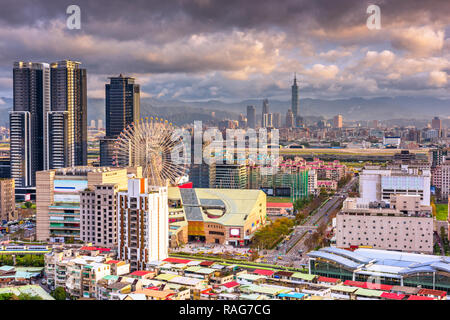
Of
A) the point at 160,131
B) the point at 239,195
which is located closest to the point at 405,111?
the point at 239,195

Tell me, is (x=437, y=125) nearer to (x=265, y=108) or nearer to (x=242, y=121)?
(x=265, y=108)

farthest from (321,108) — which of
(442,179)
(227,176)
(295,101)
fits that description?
(442,179)

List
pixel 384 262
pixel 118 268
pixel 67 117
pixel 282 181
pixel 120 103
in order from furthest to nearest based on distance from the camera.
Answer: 1. pixel 120 103
2. pixel 67 117
3. pixel 282 181
4. pixel 384 262
5. pixel 118 268

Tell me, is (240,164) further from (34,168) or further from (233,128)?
(34,168)

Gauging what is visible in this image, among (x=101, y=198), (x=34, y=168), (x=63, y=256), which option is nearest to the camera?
(x=63, y=256)

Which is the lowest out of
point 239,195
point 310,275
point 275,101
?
point 310,275

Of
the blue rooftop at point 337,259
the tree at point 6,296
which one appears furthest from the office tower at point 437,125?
the tree at point 6,296

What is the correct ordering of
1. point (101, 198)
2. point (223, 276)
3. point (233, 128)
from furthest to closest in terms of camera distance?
1. point (233, 128)
2. point (101, 198)
3. point (223, 276)
